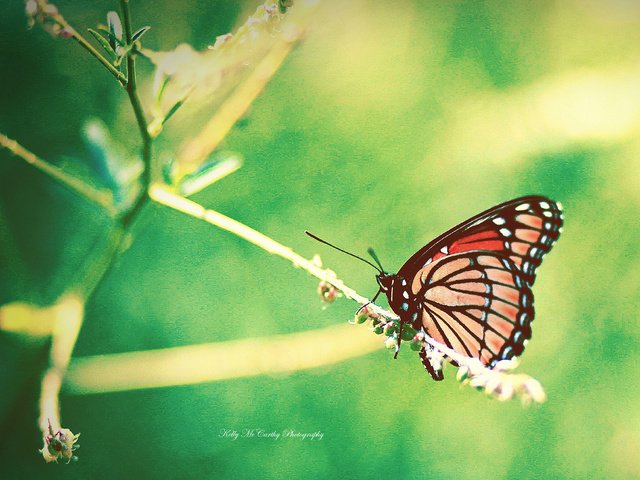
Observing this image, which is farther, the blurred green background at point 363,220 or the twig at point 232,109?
the blurred green background at point 363,220

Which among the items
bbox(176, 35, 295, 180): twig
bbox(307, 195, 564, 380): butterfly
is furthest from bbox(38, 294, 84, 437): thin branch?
bbox(307, 195, 564, 380): butterfly

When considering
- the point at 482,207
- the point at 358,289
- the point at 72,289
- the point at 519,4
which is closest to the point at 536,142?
the point at 482,207

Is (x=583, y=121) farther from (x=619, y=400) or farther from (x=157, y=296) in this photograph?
(x=157, y=296)

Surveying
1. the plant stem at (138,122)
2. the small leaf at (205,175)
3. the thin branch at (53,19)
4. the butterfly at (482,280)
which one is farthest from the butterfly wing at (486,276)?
the thin branch at (53,19)

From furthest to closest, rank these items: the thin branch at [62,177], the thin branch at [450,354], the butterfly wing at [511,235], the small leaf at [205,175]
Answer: the butterfly wing at [511,235] → the small leaf at [205,175] → the thin branch at [62,177] → the thin branch at [450,354]

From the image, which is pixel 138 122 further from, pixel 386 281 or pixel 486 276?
pixel 486 276

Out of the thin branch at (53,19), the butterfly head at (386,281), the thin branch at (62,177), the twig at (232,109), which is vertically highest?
the twig at (232,109)

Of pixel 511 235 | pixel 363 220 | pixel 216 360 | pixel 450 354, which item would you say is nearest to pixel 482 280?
pixel 511 235

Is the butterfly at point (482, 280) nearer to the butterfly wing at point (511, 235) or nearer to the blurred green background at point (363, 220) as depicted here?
the butterfly wing at point (511, 235)

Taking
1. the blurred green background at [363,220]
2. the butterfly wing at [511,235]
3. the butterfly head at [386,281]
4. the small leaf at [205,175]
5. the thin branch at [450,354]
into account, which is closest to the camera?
the thin branch at [450,354]
